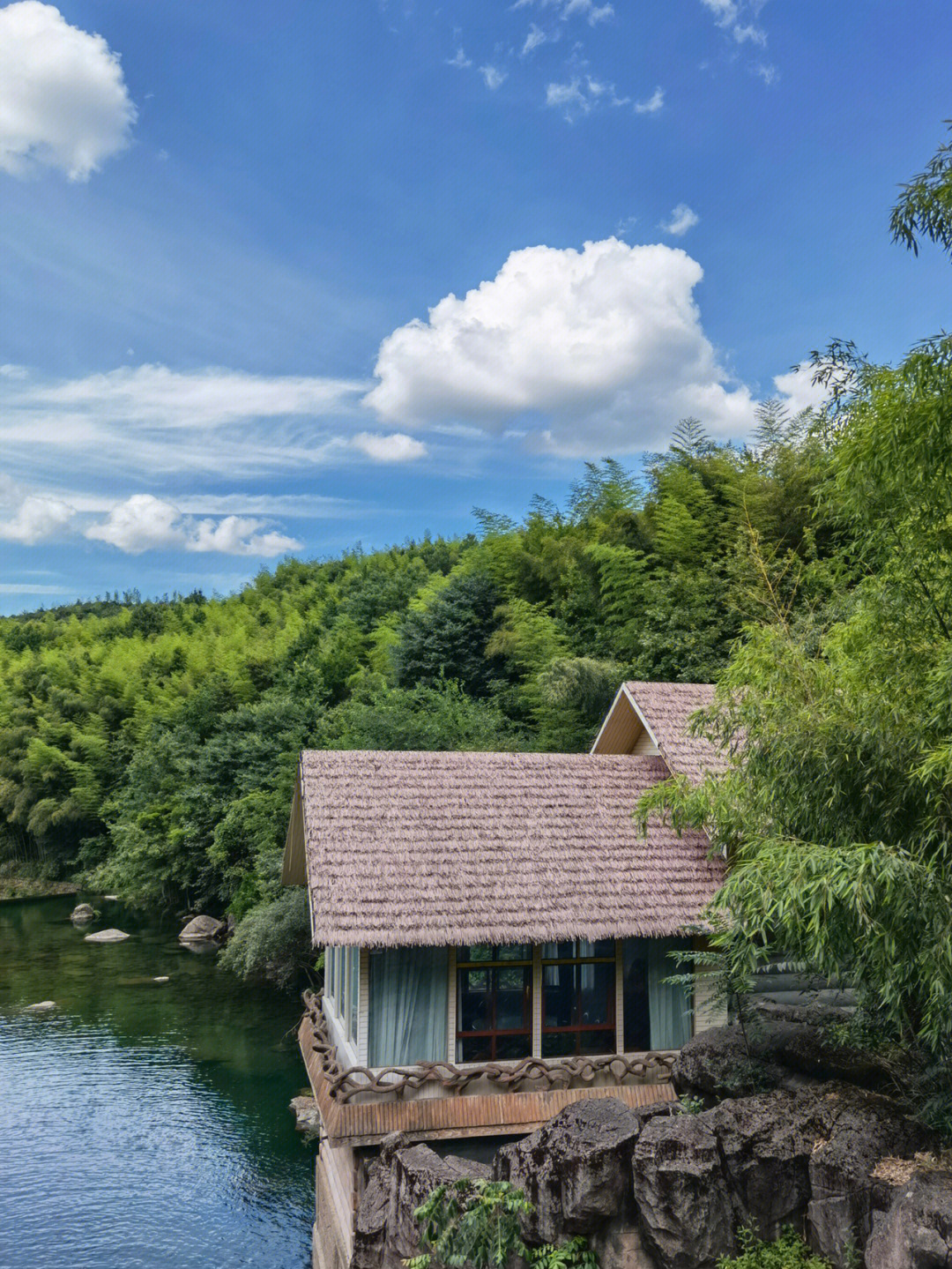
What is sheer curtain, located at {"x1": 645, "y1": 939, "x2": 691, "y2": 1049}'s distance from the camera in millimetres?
9984

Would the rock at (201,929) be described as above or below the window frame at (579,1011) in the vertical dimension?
below

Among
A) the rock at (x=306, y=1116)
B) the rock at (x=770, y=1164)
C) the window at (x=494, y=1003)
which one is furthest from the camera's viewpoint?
the rock at (x=306, y=1116)

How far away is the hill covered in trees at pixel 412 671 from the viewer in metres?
19.9

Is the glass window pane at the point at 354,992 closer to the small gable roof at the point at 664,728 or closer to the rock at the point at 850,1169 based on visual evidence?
the small gable roof at the point at 664,728

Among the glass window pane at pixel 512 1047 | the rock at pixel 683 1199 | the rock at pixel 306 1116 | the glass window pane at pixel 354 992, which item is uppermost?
the glass window pane at pixel 354 992

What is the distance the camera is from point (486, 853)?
391 inches

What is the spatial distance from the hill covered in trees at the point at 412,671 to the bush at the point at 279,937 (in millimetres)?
1022

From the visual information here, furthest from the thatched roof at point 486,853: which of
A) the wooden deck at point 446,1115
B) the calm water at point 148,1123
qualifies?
the calm water at point 148,1123

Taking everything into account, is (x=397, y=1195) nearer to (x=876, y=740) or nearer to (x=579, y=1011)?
(x=579, y=1011)

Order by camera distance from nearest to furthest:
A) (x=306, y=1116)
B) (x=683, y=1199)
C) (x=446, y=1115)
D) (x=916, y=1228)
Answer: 1. (x=916, y=1228)
2. (x=683, y=1199)
3. (x=446, y=1115)
4. (x=306, y=1116)

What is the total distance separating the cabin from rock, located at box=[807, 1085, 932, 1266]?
94.3 inches

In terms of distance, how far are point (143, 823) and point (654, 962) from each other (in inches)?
926

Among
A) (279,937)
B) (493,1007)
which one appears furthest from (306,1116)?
(493,1007)

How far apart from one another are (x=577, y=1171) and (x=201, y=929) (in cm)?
2211
